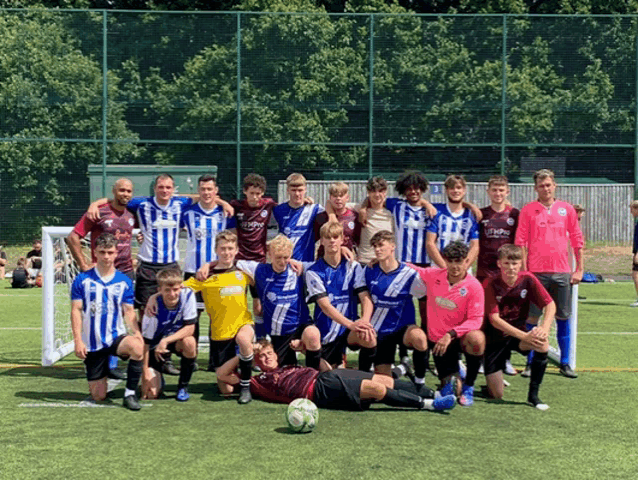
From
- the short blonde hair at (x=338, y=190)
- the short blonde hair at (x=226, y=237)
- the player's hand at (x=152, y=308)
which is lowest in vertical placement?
the player's hand at (x=152, y=308)

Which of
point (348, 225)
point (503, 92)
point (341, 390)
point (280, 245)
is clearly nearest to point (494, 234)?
point (348, 225)

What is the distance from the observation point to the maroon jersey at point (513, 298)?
312 inches

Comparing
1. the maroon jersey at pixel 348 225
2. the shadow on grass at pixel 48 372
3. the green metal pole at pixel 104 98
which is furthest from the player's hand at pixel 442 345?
the green metal pole at pixel 104 98

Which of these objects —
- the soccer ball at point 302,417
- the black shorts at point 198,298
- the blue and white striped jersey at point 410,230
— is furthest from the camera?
the black shorts at point 198,298

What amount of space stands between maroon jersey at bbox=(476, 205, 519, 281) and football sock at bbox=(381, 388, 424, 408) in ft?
6.54

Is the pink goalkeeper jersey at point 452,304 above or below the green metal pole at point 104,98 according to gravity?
below

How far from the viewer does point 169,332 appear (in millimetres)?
7984

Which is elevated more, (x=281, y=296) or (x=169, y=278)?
(x=169, y=278)

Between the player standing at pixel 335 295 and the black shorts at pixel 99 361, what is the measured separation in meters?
1.56

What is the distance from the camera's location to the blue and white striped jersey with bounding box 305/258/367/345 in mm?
8055

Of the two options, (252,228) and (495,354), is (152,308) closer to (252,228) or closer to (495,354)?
(252,228)

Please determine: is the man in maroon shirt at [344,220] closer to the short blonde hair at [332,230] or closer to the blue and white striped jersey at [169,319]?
the short blonde hair at [332,230]

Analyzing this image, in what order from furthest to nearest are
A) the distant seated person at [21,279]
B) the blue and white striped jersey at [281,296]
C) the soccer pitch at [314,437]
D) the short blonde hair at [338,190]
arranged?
1. the distant seated person at [21,279]
2. the short blonde hair at [338,190]
3. the blue and white striped jersey at [281,296]
4. the soccer pitch at [314,437]

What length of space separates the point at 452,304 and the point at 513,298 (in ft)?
1.76
